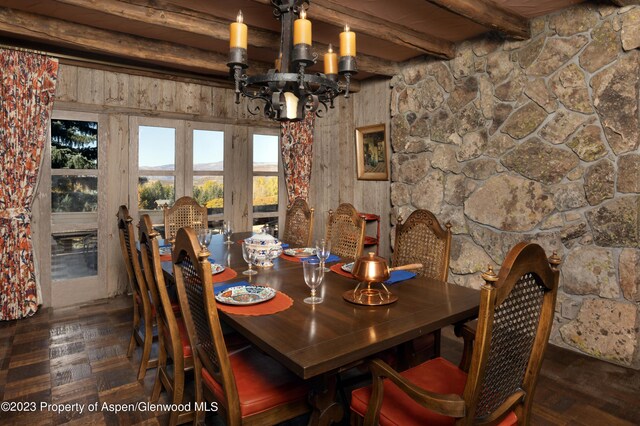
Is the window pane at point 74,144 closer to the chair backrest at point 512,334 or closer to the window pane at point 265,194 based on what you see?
the window pane at point 265,194

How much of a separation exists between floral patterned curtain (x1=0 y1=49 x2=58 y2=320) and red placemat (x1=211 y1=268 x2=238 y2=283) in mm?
2296

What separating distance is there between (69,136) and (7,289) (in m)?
1.40

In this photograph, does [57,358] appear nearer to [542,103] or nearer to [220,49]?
[220,49]

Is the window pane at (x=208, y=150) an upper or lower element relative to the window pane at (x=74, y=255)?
upper

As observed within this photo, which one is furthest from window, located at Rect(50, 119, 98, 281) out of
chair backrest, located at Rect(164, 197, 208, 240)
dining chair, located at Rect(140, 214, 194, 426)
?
dining chair, located at Rect(140, 214, 194, 426)

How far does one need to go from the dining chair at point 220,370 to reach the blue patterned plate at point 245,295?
0.17m

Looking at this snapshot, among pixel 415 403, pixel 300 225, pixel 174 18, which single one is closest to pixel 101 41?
pixel 174 18

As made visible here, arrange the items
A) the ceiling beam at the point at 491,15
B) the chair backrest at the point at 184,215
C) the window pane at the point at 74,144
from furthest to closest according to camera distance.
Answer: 1. the window pane at the point at 74,144
2. the chair backrest at the point at 184,215
3. the ceiling beam at the point at 491,15

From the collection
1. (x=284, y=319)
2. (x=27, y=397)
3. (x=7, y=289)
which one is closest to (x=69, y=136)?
(x=7, y=289)

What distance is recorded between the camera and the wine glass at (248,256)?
212 centimetres

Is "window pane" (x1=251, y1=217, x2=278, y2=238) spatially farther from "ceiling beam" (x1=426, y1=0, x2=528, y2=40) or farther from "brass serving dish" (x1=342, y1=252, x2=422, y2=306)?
"brass serving dish" (x1=342, y1=252, x2=422, y2=306)

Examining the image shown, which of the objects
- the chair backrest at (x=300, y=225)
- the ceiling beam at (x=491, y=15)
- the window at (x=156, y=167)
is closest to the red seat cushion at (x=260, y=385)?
the chair backrest at (x=300, y=225)

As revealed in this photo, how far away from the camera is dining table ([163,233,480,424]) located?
121 centimetres

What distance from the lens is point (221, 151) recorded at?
4.48m
